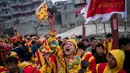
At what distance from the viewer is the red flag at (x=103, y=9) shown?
5.61 meters

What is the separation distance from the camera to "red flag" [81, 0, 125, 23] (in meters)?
5.61

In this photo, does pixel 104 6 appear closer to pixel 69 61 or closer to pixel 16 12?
pixel 69 61

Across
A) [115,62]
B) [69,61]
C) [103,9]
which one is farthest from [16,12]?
[115,62]

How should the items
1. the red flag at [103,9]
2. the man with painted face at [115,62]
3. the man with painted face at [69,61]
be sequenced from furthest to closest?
the red flag at [103,9], the man with painted face at [69,61], the man with painted face at [115,62]

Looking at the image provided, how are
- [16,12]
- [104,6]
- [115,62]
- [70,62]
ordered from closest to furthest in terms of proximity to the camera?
[115,62], [70,62], [104,6], [16,12]

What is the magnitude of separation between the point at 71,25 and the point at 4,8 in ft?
67.8

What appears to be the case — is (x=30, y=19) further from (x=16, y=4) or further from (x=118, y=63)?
(x=118, y=63)

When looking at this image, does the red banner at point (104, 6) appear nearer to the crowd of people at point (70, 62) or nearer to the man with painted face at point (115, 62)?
the crowd of people at point (70, 62)

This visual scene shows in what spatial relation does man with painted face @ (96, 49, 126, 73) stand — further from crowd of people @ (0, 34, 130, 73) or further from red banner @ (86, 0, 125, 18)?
red banner @ (86, 0, 125, 18)

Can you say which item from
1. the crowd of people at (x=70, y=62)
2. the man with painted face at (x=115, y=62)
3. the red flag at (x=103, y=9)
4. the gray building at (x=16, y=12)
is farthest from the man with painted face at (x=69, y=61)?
the gray building at (x=16, y=12)

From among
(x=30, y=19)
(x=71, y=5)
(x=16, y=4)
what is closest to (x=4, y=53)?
(x=71, y=5)

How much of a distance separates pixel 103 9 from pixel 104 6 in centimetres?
7

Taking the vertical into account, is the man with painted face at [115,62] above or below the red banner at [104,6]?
below

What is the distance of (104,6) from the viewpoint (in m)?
5.90
